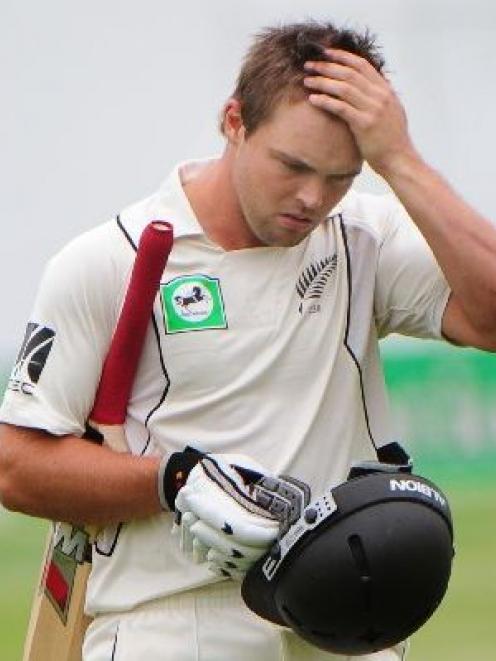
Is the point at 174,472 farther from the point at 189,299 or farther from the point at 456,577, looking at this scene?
the point at 456,577

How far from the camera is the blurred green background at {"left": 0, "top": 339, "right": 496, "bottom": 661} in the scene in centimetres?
592

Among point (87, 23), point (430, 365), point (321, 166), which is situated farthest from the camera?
point (430, 365)

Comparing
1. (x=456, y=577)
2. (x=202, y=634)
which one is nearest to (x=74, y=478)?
(x=202, y=634)

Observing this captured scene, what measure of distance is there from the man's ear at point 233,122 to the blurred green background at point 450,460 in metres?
2.52

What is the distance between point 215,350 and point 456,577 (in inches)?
107

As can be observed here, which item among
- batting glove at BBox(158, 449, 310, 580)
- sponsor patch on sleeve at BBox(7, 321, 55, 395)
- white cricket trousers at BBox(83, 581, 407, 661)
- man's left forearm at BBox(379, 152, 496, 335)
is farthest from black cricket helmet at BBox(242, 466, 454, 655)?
sponsor patch on sleeve at BBox(7, 321, 55, 395)

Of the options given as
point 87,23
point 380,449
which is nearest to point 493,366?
point 87,23

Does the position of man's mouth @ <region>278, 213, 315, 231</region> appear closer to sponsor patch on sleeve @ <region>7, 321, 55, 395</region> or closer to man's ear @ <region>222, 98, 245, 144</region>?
man's ear @ <region>222, 98, 245, 144</region>

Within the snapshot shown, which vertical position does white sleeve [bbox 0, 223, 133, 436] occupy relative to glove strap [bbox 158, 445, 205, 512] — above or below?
above

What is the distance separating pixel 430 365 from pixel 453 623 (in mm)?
744

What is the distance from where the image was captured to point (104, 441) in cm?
341

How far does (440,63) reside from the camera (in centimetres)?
581

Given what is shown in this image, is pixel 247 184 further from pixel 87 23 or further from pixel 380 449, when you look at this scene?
pixel 87 23

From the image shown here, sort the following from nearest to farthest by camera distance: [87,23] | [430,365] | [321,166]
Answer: [321,166], [87,23], [430,365]
